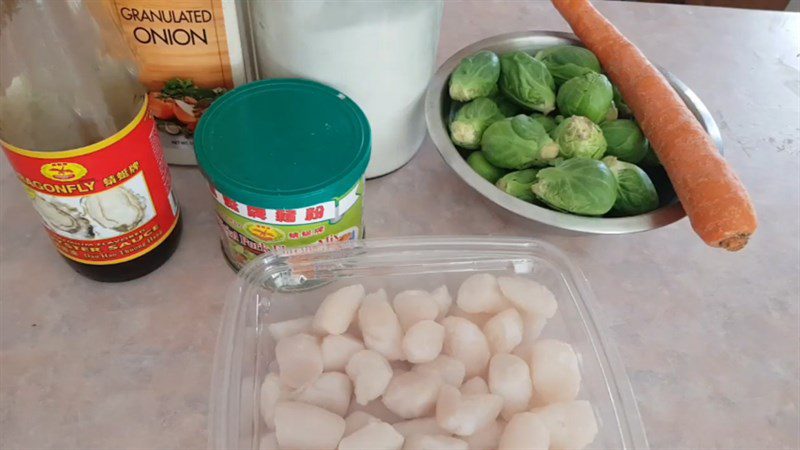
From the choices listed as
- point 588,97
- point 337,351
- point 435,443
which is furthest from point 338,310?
point 588,97

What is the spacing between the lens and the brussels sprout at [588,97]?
0.72 metres

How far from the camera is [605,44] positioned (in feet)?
2.63

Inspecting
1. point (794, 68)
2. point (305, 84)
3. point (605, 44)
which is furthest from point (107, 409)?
A: point (794, 68)

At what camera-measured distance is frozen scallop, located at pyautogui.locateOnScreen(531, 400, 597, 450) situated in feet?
1.67

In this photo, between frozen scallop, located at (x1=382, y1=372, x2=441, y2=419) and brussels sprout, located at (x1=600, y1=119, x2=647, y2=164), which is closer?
frozen scallop, located at (x1=382, y1=372, x2=441, y2=419)

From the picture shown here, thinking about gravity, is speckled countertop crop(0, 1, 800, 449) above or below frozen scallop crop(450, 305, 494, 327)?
below

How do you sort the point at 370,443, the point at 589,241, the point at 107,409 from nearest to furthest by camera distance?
1. the point at 370,443
2. the point at 107,409
3. the point at 589,241

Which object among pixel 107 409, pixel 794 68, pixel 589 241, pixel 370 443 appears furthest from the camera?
pixel 794 68

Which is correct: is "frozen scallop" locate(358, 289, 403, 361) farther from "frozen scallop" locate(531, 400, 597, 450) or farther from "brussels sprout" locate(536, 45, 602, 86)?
"brussels sprout" locate(536, 45, 602, 86)

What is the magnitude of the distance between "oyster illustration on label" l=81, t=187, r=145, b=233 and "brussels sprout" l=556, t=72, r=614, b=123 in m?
0.42

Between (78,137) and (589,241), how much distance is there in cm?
50

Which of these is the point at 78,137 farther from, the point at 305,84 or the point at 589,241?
the point at 589,241

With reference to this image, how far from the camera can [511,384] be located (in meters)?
0.53

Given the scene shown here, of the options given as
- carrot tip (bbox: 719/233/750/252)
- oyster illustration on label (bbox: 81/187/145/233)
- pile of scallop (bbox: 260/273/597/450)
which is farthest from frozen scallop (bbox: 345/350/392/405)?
carrot tip (bbox: 719/233/750/252)
